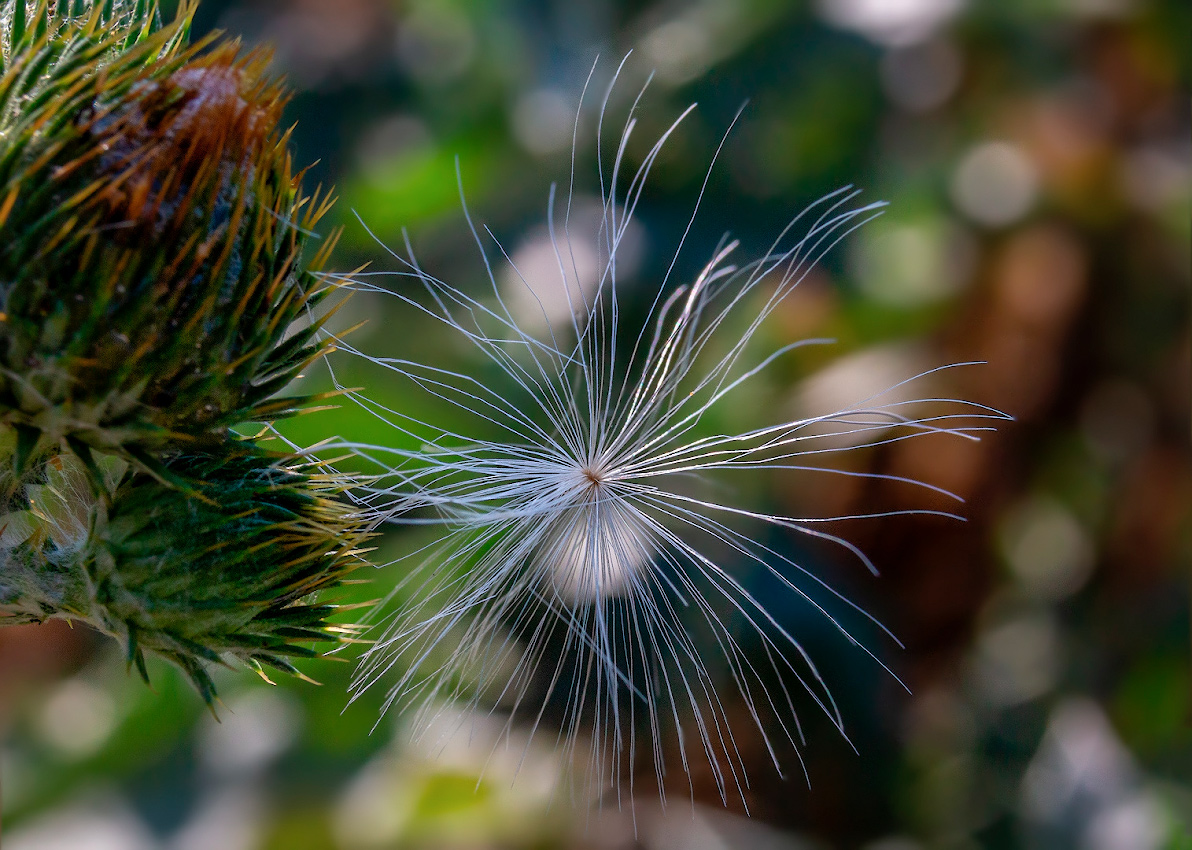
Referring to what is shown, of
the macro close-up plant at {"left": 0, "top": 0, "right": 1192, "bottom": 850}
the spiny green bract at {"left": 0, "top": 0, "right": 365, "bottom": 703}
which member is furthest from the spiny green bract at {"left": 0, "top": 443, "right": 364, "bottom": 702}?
the macro close-up plant at {"left": 0, "top": 0, "right": 1192, "bottom": 850}

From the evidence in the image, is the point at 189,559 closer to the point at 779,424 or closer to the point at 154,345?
the point at 154,345

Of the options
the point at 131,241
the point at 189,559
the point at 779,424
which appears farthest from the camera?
the point at 779,424

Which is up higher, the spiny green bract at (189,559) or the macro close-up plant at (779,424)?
the macro close-up plant at (779,424)

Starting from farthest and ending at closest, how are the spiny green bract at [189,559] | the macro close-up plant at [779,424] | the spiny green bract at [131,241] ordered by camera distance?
the macro close-up plant at [779,424], the spiny green bract at [189,559], the spiny green bract at [131,241]

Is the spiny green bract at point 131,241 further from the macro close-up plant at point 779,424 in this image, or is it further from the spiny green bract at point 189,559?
the macro close-up plant at point 779,424

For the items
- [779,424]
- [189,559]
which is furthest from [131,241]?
[779,424]

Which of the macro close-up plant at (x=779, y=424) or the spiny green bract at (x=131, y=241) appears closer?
the spiny green bract at (x=131, y=241)

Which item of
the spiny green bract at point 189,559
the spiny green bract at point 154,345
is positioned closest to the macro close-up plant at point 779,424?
the spiny green bract at point 189,559

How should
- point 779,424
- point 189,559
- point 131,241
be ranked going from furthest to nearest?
point 779,424
point 189,559
point 131,241
